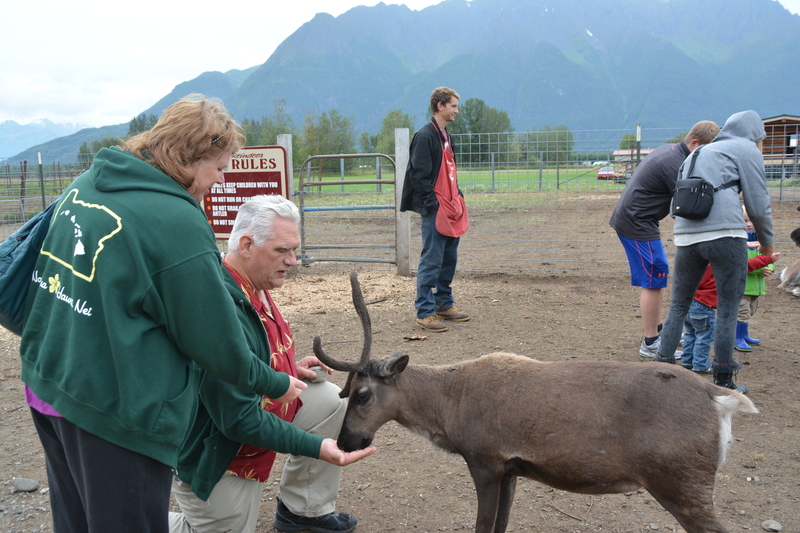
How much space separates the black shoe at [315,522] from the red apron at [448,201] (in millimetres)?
4272

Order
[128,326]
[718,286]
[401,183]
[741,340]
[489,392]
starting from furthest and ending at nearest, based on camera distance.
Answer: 1. [401,183]
2. [741,340]
3. [718,286]
4. [489,392]
5. [128,326]

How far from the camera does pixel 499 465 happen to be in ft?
10.4

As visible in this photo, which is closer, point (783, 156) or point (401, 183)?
point (401, 183)

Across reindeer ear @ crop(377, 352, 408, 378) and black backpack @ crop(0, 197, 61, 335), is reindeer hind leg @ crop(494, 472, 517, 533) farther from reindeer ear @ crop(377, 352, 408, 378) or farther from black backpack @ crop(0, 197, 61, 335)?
black backpack @ crop(0, 197, 61, 335)

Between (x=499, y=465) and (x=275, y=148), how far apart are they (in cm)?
822

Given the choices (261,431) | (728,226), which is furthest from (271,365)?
(728,226)

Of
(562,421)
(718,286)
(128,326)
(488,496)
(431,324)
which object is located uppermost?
(128,326)

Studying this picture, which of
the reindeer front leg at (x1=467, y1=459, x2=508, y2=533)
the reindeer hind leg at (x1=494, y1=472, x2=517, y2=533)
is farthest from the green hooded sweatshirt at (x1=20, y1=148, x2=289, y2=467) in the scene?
the reindeer hind leg at (x1=494, y1=472, x2=517, y2=533)

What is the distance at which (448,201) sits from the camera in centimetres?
730

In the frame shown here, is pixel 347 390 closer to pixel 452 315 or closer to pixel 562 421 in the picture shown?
pixel 562 421

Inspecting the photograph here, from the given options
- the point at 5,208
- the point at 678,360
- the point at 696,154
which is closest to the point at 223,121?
the point at 696,154

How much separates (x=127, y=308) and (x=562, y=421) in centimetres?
222

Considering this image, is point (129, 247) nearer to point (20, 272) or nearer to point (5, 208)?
point (20, 272)

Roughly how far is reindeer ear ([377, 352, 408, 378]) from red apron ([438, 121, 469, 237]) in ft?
12.7
